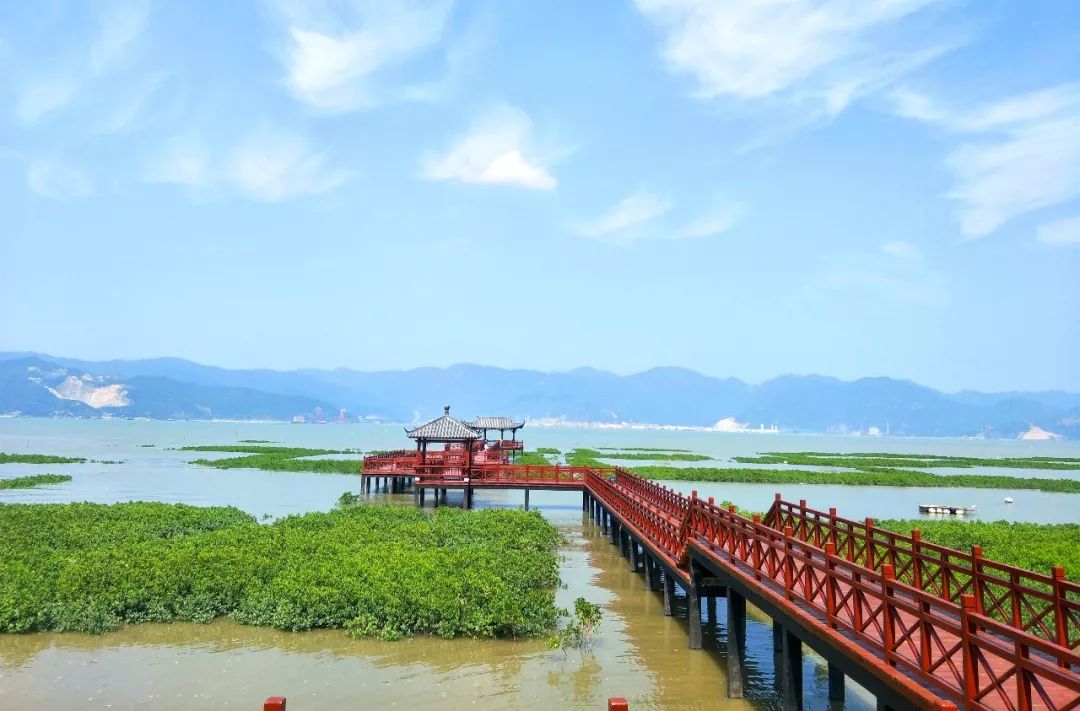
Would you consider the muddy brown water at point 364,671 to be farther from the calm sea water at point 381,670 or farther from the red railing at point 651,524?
the red railing at point 651,524

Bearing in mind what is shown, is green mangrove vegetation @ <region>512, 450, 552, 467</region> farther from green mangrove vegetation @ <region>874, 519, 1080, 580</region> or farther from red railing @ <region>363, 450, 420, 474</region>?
green mangrove vegetation @ <region>874, 519, 1080, 580</region>

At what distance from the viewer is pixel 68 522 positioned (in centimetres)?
2881

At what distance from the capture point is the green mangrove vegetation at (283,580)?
17.3 m

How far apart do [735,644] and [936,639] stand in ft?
21.7

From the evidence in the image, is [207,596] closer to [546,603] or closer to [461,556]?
[461,556]

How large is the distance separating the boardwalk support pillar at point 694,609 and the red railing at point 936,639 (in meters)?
2.94

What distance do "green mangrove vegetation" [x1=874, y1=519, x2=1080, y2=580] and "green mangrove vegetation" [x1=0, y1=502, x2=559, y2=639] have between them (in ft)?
54.5

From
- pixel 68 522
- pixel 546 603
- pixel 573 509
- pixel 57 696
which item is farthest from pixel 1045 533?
pixel 68 522

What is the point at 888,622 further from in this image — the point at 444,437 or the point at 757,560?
the point at 444,437

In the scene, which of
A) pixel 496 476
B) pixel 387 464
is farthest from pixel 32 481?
pixel 496 476

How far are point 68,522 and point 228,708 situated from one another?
19.9 metres

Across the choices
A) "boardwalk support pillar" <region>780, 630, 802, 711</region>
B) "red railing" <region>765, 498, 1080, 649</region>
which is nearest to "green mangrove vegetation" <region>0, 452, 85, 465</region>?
"red railing" <region>765, 498, 1080, 649</region>

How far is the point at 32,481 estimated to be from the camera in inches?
2062

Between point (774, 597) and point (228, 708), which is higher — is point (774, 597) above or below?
above
